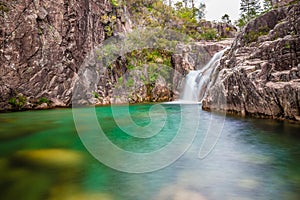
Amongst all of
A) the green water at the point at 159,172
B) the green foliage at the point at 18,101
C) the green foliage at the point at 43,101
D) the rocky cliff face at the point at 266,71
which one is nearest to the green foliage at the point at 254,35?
the rocky cliff face at the point at 266,71

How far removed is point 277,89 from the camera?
9.18 meters

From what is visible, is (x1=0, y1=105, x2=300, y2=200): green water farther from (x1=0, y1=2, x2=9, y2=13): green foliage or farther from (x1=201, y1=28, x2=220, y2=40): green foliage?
(x1=201, y1=28, x2=220, y2=40): green foliage

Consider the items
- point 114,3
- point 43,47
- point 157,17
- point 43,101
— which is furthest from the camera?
point 157,17

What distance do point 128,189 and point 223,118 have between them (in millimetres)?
8160

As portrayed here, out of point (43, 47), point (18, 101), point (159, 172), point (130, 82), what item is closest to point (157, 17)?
point (130, 82)

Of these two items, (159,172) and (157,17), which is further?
(157,17)

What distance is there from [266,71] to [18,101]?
15575 millimetres

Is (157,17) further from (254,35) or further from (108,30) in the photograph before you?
(254,35)

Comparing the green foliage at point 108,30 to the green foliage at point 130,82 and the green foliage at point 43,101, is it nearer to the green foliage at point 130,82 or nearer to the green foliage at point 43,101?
the green foliage at point 130,82

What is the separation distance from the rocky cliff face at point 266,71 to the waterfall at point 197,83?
503 centimetres

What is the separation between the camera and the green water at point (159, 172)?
369 centimetres

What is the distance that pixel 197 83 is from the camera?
2034cm

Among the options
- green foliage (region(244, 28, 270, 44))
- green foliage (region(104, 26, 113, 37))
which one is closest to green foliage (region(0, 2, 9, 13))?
green foliage (region(104, 26, 113, 37))

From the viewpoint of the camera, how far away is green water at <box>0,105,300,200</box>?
12.1ft
